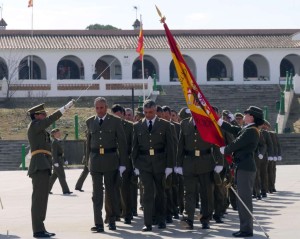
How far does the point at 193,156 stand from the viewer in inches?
595

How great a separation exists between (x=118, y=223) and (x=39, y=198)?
195 centimetres

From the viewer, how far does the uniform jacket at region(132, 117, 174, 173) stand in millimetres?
14984

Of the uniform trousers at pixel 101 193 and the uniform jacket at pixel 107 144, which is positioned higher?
the uniform jacket at pixel 107 144

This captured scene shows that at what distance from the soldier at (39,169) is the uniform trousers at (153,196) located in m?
1.41

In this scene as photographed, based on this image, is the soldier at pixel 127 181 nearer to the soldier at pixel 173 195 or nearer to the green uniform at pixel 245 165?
the soldier at pixel 173 195

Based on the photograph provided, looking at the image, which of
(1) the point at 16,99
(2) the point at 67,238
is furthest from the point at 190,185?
(1) the point at 16,99

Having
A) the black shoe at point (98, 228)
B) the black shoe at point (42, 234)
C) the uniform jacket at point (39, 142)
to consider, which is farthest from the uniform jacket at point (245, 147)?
the black shoe at point (42, 234)

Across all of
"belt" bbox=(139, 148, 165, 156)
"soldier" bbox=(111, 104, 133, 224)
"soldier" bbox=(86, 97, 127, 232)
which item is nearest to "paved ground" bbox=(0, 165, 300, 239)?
"soldier" bbox=(111, 104, 133, 224)

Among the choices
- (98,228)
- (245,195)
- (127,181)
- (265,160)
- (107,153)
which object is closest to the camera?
(245,195)

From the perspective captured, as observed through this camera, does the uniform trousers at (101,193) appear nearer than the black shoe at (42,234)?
No

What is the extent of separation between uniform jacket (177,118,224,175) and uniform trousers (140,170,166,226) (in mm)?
401

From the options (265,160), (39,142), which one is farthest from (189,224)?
(265,160)

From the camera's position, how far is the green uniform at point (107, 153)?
49.3ft

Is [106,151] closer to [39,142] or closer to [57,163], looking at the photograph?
[39,142]
